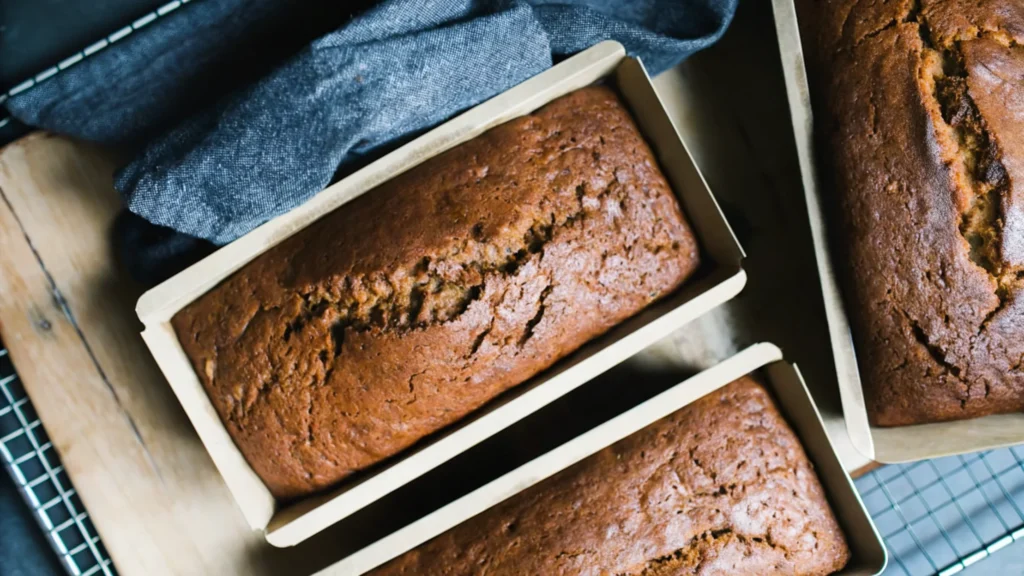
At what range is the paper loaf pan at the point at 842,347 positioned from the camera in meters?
1.28

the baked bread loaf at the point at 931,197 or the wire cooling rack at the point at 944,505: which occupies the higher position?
the baked bread loaf at the point at 931,197

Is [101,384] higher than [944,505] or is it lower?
higher

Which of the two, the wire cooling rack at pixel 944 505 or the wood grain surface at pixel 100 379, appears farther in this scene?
the wire cooling rack at pixel 944 505

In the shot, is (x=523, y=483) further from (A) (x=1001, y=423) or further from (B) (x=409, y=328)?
(A) (x=1001, y=423)

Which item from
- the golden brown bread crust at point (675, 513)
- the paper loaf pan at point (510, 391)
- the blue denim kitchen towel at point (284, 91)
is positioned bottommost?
the golden brown bread crust at point (675, 513)

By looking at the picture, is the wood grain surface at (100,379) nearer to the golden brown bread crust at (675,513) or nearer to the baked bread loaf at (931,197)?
the golden brown bread crust at (675,513)

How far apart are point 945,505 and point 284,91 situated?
1.59 meters

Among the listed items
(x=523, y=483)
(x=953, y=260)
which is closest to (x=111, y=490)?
(x=523, y=483)

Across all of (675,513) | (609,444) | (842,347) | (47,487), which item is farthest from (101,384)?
(842,347)

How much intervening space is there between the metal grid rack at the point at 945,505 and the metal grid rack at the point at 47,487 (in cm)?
156

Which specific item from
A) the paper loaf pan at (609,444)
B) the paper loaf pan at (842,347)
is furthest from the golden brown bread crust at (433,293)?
the paper loaf pan at (842,347)

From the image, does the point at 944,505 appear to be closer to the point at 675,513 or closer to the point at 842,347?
the point at 842,347

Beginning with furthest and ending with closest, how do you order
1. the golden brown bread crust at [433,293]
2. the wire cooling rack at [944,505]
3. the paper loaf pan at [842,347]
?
the wire cooling rack at [944,505] → the paper loaf pan at [842,347] → the golden brown bread crust at [433,293]

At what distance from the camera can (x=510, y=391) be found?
1242 millimetres
